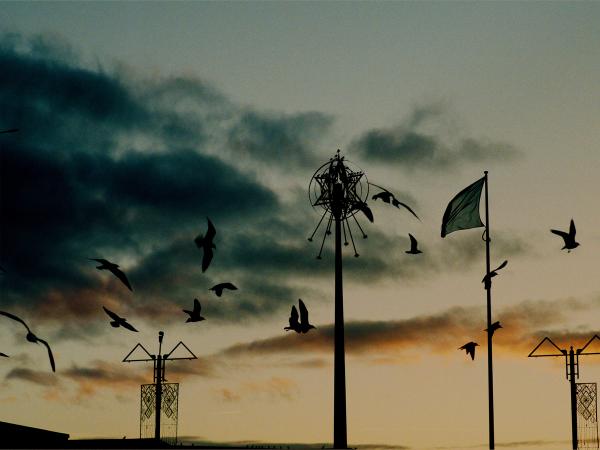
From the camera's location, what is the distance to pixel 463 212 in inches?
1777

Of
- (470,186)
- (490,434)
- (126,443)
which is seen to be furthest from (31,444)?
(470,186)

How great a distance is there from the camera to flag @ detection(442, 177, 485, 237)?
1774 inches

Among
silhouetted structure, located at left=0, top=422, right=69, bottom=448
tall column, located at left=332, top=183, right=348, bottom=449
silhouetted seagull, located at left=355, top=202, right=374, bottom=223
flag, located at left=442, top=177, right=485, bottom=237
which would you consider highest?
flag, located at left=442, top=177, right=485, bottom=237

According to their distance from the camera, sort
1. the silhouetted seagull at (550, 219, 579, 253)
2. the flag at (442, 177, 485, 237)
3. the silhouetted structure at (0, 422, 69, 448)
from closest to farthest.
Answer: the silhouetted seagull at (550, 219, 579, 253) → the silhouetted structure at (0, 422, 69, 448) → the flag at (442, 177, 485, 237)

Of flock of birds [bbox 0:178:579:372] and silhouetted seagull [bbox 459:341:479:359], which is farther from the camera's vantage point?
silhouetted seagull [bbox 459:341:479:359]

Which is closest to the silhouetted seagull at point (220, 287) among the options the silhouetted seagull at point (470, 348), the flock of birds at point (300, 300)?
the flock of birds at point (300, 300)

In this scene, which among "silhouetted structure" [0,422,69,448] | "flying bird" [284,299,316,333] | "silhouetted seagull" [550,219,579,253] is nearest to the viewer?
"flying bird" [284,299,316,333]

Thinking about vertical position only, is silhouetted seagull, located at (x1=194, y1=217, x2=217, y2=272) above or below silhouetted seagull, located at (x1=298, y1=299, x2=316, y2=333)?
above

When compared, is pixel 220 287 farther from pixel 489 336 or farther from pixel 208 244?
pixel 489 336

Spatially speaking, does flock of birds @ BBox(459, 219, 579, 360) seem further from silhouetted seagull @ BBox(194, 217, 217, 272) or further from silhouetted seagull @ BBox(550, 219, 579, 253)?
silhouetted seagull @ BBox(194, 217, 217, 272)

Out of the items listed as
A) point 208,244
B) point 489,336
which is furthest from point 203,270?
point 489,336

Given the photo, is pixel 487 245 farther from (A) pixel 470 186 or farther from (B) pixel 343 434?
(B) pixel 343 434

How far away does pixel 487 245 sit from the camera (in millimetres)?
43875

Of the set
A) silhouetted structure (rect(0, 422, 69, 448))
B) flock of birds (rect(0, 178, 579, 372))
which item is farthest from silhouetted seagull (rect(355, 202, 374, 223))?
silhouetted structure (rect(0, 422, 69, 448))
